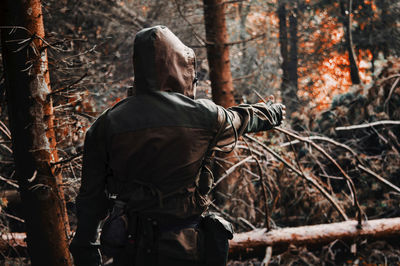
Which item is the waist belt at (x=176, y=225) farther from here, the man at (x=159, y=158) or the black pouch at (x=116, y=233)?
the black pouch at (x=116, y=233)

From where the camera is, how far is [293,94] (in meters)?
15.7

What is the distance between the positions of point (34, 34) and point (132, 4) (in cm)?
896

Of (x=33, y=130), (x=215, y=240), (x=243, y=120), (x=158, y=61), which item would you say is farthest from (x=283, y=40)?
(x=215, y=240)

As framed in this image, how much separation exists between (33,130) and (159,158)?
1577 millimetres

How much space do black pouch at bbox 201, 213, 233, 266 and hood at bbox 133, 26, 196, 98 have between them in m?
0.89

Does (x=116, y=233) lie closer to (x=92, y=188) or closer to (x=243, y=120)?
(x=92, y=188)

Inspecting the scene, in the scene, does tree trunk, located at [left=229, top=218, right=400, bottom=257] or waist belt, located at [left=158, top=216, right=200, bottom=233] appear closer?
waist belt, located at [left=158, top=216, right=200, bottom=233]

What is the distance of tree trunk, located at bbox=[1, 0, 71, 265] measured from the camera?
3.19m

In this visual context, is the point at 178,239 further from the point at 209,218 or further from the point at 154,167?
the point at 154,167

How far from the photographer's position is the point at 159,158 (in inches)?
91.4

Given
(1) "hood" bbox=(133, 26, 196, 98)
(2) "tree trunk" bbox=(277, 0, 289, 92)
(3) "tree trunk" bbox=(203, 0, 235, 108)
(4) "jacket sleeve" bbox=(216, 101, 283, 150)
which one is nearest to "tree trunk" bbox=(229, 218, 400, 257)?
(3) "tree trunk" bbox=(203, 0, 235, 108)

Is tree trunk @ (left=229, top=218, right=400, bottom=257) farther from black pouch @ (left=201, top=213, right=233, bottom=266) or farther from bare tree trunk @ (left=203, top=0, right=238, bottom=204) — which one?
black pouch @ (left=201, top=213, right=233, bottom=266)

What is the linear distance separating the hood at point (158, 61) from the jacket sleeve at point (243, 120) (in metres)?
0.36

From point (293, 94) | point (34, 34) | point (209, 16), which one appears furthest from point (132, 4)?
point (34, 34)
